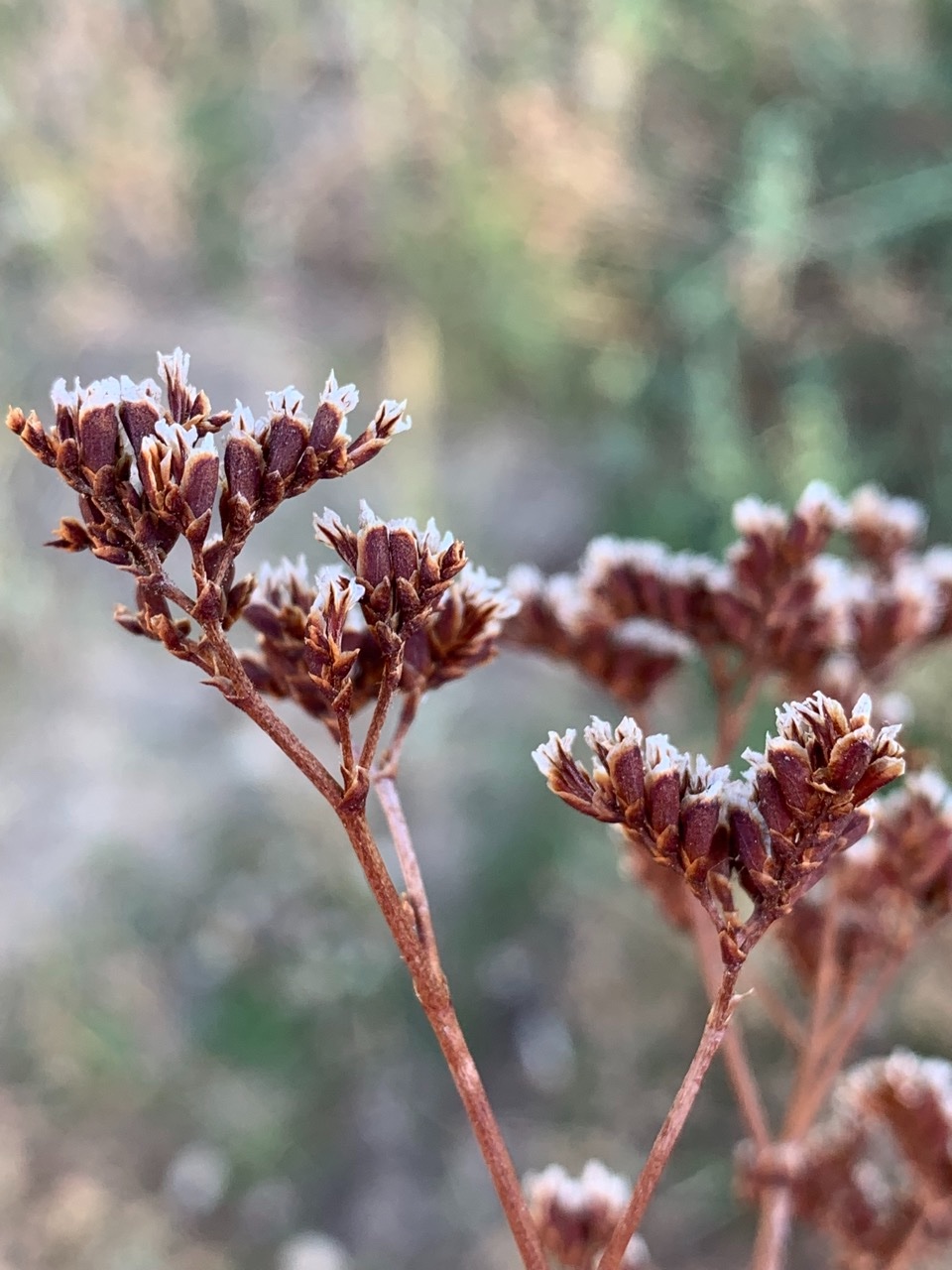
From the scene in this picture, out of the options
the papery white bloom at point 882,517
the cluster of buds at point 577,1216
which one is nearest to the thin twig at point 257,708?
the cluster of buds at point 577,1216

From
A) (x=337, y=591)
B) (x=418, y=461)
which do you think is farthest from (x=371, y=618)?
(x=418, y=461)

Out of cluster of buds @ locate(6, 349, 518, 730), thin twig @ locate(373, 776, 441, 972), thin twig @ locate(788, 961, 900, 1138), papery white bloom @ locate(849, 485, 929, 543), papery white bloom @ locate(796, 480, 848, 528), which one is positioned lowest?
thin twig @ locate(788, 961, 900, 1138)

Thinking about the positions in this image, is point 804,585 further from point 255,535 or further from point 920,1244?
point 255,535

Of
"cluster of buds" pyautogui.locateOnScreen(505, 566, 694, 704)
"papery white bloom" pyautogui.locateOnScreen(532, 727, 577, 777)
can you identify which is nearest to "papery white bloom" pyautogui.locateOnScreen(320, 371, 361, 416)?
"papery white bloom" pyautogui.locateOnScreen(532, 727, 577, 777)

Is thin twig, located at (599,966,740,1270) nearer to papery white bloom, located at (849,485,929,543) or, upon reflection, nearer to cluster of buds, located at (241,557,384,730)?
cluster of buds, located at (241,557,384,730)

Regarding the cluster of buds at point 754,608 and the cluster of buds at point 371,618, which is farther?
the cluster of buds at point 754,608

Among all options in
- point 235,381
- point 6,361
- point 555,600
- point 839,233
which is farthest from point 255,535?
point 555,600

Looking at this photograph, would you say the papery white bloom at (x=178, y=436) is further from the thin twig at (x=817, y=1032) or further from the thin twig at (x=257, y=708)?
the thin twig at (x=817, y=1032)
